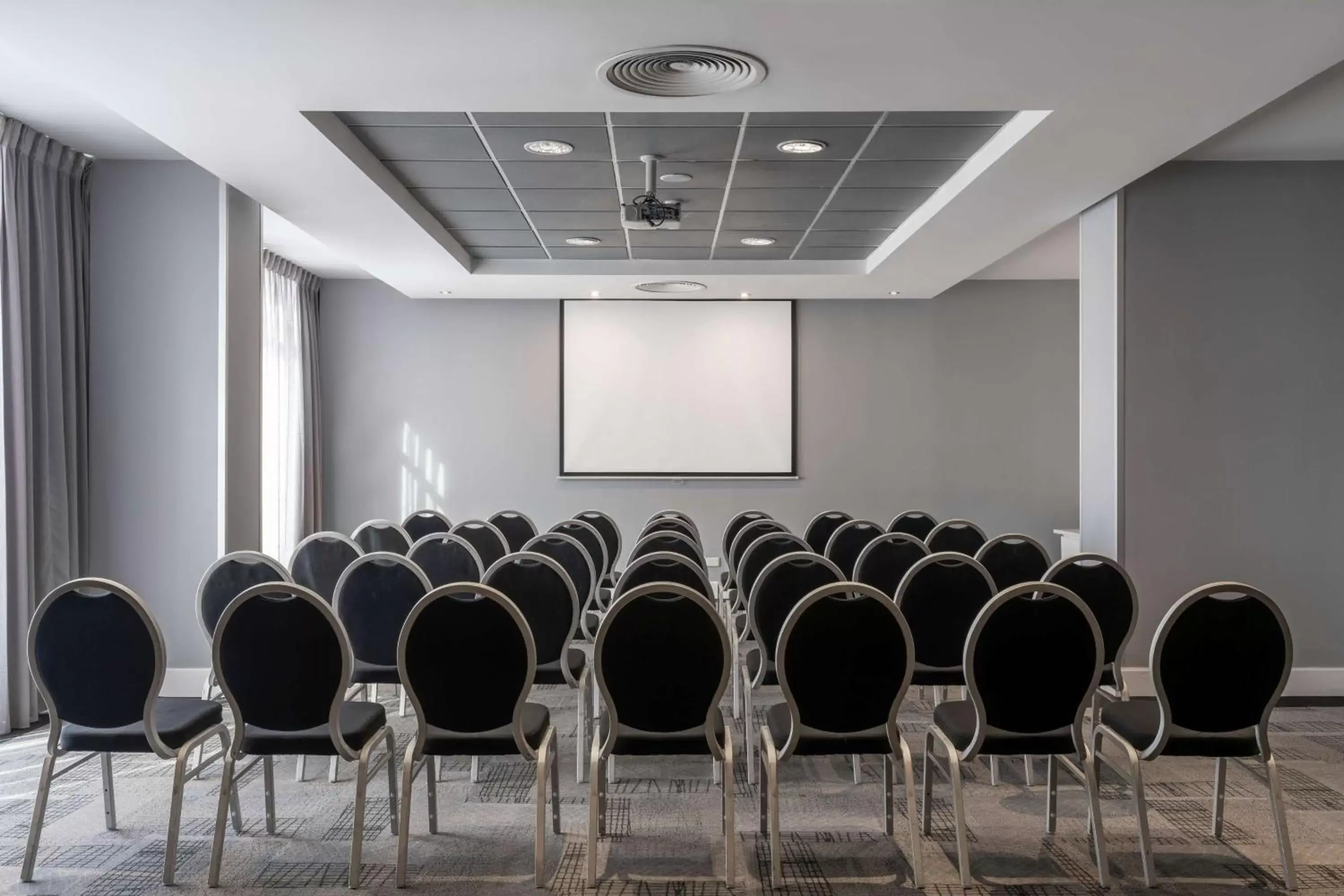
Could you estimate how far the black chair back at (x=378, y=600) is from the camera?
4.39 metres

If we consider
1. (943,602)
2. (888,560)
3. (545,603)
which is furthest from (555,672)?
(888,560)

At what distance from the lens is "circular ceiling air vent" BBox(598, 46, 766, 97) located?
3711 mm

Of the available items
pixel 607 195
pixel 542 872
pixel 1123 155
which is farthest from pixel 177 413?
pixel 1123 155

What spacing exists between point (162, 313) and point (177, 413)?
0.64m

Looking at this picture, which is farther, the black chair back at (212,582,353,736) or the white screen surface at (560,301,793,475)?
the white screen surface at (560,301,793,475)

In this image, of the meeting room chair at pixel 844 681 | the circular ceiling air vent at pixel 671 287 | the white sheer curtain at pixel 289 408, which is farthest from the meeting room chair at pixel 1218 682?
the white sheer curtain at pixel 289 408

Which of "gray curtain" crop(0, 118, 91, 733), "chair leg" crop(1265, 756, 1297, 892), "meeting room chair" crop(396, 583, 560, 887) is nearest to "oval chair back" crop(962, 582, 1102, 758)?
"chair leg" crop(1265, 756, 1297, 892)

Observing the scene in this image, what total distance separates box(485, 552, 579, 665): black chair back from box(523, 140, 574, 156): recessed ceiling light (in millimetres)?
2370

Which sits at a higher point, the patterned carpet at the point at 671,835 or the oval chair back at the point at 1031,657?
the oval chair back at the point at 1031,657

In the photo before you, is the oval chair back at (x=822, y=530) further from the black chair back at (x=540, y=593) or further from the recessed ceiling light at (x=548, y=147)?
the recessed ceiling light at (x=548, y=147)

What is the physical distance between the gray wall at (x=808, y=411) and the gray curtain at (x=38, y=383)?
4.49m

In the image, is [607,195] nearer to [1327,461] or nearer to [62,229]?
[62,229]

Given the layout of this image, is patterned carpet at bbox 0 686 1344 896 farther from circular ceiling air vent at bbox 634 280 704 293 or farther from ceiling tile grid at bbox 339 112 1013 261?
circular ceiling air vent at bbox 634 280 704 293

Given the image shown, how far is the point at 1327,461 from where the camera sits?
239 inches
